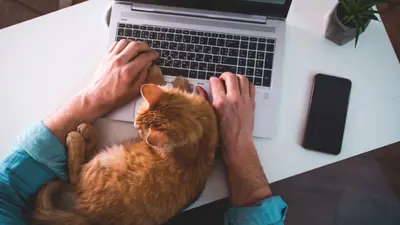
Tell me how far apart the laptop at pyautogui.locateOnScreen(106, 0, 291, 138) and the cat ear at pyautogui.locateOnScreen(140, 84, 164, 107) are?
0.08 meters

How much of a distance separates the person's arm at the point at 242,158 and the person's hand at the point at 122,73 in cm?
17

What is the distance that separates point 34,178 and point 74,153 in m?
0.10

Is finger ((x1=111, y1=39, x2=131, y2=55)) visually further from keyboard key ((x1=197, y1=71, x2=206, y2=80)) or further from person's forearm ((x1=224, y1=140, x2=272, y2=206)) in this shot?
person's forearm ((x1=224, y1=140, x2=272, y2=206))

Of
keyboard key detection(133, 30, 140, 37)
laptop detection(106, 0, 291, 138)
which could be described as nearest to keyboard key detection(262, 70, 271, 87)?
laptop detection(106, 0, 291, 138)

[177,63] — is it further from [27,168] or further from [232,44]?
[27,168]

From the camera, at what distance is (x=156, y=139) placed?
2.62ft

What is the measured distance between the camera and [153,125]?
0.84m

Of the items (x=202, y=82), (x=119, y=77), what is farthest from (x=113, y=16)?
(x=202, y=82)

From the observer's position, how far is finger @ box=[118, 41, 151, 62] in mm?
900

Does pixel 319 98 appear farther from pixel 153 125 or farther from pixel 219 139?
pixel 153 125

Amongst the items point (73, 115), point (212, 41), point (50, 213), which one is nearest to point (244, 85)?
point (212, 41)

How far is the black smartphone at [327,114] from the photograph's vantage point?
2.86 ft

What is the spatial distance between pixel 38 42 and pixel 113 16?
0.65ft

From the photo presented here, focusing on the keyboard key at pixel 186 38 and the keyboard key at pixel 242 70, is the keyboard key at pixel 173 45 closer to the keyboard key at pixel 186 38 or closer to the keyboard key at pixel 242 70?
the keyboard key at pixel 186 38
